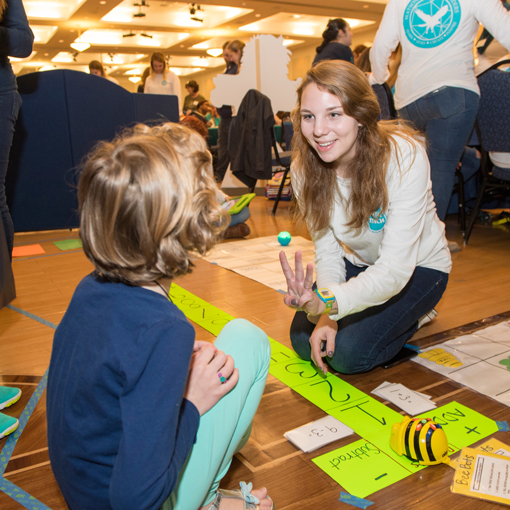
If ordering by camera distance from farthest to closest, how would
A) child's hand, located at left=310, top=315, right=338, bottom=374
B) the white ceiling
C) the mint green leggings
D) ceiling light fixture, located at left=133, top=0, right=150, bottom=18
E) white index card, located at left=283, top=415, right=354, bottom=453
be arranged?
the white ceiling < ceiling light fixture, located at left=133, top=0, right=150, bottom=18 < child's hand, located at left=310, top=315, right=338, bottom=374 < white index card, located at left=283, top=415, right=354, bottom=453 < the mint green leggings

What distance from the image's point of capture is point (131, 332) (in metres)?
0.62

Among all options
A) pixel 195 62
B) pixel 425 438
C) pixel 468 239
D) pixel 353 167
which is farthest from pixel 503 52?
pixel 195 62

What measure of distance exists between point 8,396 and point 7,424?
0.14m

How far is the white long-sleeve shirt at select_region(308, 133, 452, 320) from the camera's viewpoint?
4.13 ft

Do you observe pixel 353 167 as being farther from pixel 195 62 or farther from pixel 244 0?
pixel 195 62

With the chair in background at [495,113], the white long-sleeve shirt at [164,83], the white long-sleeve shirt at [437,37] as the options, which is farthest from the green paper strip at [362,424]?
the white long-sleeve shirt at [164,83]

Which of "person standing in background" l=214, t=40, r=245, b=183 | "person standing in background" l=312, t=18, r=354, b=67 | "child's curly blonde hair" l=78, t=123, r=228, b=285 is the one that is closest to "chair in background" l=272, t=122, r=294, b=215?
"person standing in background" l=214, t=40, r=245, b=183

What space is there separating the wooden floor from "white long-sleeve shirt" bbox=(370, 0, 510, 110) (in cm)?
95

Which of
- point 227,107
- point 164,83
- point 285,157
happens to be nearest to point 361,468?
point 285,157

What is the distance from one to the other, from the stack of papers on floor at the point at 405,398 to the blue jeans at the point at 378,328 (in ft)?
0.32

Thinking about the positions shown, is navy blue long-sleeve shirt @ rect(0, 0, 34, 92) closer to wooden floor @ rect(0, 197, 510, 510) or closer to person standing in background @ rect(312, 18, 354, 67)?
wooden floor @ rect(0, 197, 510, 510)

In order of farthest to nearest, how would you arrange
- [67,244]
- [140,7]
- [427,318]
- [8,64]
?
[140,7], [67,244], [8,64], [427,318]

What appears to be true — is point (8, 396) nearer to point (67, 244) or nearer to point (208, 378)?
point (208, 378)

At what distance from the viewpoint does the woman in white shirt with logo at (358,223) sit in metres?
1.25
